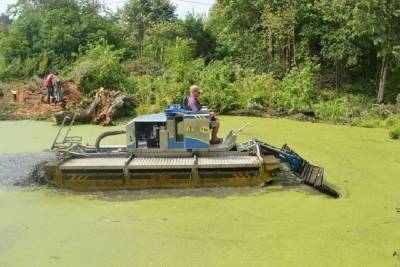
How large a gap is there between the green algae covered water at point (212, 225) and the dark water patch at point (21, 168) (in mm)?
300

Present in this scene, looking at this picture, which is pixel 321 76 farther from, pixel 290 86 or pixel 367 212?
pixel 367 212

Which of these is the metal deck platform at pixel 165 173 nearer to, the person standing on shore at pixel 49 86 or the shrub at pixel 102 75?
the person standing on shore at pixel 49 86

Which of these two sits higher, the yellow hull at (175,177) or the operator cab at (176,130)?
the operator cab at (176,130)

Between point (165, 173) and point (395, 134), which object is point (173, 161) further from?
point (395, 134)

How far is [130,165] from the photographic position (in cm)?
906

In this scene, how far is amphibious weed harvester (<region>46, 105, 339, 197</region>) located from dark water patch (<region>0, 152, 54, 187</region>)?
685 mm

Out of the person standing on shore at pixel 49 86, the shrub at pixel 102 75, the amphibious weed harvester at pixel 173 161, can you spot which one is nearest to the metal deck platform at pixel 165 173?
the amphibious weed harvester at pixel 173 161

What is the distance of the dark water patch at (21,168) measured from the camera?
9.84 meters

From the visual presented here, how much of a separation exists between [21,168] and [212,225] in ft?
17.2

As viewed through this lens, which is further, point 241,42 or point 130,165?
point 241,42

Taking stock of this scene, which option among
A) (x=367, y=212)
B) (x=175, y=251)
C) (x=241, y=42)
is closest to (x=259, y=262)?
(x=175, y=251)

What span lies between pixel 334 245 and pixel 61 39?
2222cm

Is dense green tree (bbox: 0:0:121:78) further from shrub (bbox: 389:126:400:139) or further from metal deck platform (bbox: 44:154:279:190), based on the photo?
metal deck platform (bbox: 44:154:279:190)

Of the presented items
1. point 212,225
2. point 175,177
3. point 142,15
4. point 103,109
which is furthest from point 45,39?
point 212,225
